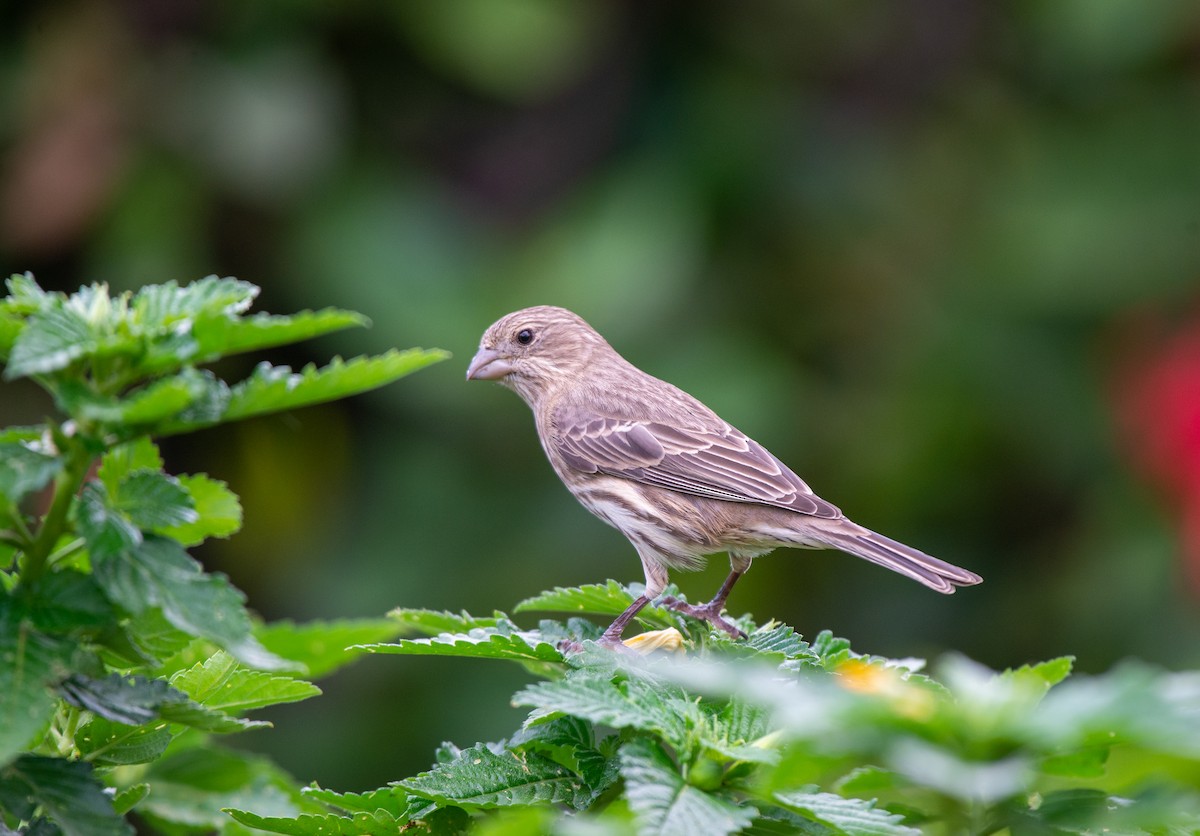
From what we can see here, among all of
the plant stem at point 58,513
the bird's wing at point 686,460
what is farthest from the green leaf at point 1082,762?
the bird's wing at point 686,460

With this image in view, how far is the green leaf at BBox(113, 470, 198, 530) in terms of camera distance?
1851 mm

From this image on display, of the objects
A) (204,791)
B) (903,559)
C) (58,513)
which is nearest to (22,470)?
(58,513)

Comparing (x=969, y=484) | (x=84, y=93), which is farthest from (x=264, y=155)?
(x=969, y=484)

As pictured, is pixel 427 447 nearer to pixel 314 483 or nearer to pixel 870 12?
pixel 314 483

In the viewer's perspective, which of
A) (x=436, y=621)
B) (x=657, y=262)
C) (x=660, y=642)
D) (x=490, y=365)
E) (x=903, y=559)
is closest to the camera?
(x=436, y=621)

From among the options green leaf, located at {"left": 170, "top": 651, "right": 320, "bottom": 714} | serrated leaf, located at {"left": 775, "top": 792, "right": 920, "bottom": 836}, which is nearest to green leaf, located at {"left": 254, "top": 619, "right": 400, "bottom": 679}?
green leaf, located at {"left": 170, "top": 651, "right": 320, "bottom": 714}

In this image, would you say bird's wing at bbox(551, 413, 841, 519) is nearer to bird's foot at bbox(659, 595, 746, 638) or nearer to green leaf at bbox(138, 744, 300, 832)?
bird's foot at bbox(659, 595, 746, 638)

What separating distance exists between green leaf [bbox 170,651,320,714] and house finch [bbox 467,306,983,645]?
171cm

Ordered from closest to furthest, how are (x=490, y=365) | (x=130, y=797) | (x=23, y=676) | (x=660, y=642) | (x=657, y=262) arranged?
(x=23, y=676) < (x=130, y=797) < (x=660, y=642) < (x=490, y=365) < (x=657, y=262)

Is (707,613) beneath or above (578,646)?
above

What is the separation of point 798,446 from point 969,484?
0.93 meters

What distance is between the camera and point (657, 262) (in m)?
6.81

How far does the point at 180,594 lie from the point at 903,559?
2.57 m

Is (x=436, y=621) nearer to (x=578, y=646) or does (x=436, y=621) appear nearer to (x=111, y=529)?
(x=578, y=646)
